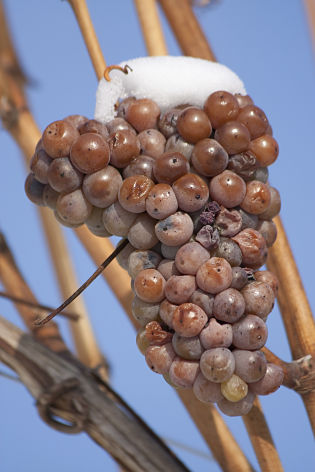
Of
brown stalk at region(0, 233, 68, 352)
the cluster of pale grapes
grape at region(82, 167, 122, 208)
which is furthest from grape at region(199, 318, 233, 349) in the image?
brown stalk at region(0, 233, 68, 352)

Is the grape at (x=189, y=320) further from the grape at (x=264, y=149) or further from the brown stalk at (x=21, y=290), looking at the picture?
the brown stalk at (x=21, y=290)

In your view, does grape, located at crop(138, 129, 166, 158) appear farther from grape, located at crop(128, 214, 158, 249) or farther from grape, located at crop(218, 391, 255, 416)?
grape, located at crop(218, 391, 255, 416)

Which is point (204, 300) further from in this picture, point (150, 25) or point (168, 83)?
point (150, 25)

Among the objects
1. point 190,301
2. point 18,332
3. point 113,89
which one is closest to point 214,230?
point 190,301

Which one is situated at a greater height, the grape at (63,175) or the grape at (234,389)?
the grape at (63,175)

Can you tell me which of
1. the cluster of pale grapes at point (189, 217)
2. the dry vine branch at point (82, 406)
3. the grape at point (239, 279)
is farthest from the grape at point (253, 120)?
the dry vine branch at point (82, 406)

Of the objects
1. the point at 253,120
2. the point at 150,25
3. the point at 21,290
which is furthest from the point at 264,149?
the point at 21,290

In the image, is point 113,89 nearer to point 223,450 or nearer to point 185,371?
point 185,371
